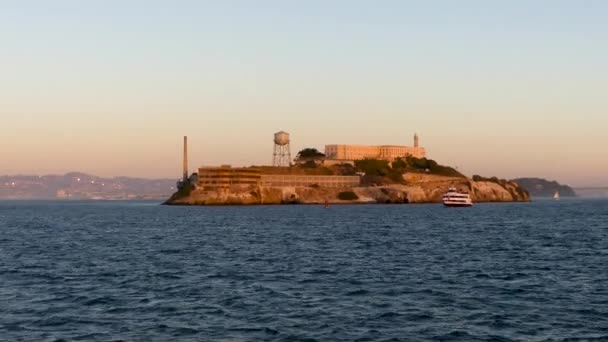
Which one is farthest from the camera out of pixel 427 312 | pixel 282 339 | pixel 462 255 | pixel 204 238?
pixel 204 238

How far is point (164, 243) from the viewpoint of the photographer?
86.1 m

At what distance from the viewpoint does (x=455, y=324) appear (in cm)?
3581

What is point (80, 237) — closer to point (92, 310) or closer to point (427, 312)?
point (92, 310)

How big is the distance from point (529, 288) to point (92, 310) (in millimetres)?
23859

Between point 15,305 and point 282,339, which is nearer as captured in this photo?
point 282,339

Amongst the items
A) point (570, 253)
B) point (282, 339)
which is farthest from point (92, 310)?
point (570, 253)

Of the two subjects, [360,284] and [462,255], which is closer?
[360,284]

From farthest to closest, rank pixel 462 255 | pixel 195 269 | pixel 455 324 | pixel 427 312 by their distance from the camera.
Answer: pixel 462 255 < pixel 195 269 < pixel 427 312 < pixel 455 324

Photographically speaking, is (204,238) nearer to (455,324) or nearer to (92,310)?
(92,310)

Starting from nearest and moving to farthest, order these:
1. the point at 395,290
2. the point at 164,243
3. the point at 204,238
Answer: the point at 395,290, the point at 164,243, the point at 204,238

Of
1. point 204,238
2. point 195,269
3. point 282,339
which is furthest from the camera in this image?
point 204,238

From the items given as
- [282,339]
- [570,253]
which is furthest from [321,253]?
[282,339]

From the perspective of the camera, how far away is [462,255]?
68438 mm

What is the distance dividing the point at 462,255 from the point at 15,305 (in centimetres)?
3852
